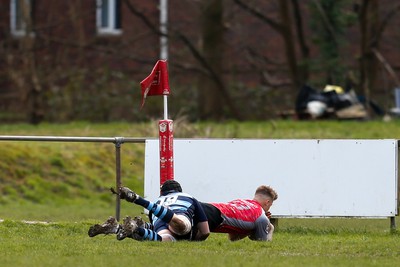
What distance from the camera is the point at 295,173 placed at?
54.8 ft

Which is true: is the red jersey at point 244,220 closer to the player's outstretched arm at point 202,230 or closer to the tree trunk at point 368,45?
the player's outstretched arm at point 202,230

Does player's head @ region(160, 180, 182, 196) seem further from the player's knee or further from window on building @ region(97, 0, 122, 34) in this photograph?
window on building @ region(97, 0, 122, 34)

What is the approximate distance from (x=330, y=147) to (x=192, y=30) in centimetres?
2920

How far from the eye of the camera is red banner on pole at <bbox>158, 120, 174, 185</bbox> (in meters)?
15.3

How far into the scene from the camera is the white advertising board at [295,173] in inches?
652

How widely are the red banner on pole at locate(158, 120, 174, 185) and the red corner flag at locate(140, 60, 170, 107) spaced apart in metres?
0.45

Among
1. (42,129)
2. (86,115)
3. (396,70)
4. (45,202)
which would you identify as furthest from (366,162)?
(396,70)

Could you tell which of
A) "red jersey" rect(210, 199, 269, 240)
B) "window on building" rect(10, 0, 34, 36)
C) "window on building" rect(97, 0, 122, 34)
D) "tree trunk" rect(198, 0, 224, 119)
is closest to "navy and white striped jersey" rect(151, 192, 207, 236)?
"red jersey" rect(210, 199, 269, 240)

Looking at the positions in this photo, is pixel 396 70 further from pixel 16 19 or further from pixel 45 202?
pixel 45 202

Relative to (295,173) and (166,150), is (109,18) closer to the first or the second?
(295,173)

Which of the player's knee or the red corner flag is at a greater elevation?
the red corner flag

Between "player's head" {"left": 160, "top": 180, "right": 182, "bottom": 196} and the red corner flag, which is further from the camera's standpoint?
the red corner flag

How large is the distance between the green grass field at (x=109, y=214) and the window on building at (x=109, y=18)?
11534mm

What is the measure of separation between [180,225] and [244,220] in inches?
36.8
